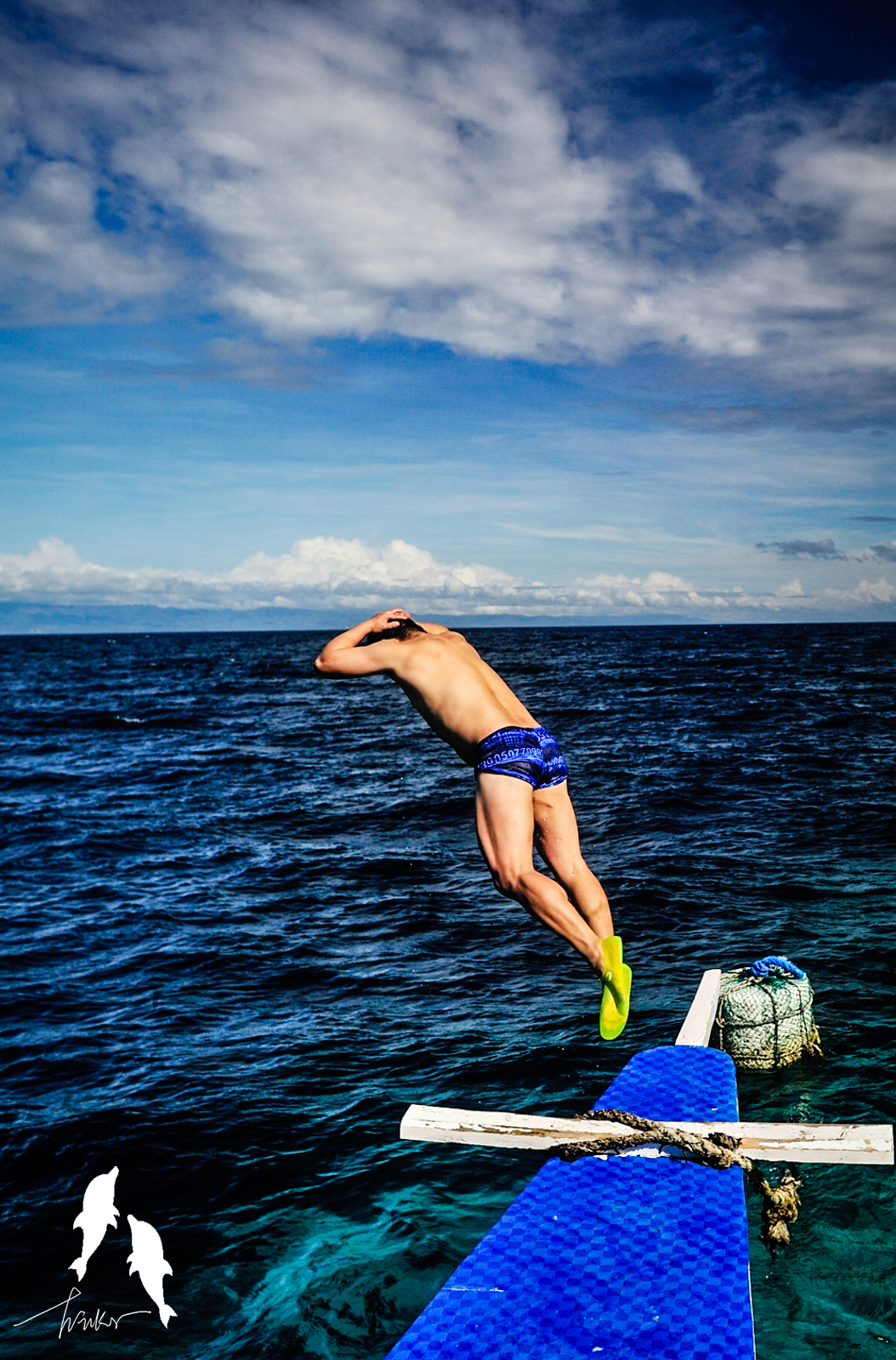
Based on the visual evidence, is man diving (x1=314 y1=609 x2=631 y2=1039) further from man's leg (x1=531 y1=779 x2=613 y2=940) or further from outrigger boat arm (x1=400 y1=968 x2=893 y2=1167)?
outrigger boat arm (x1=400 y1=968 x2=893 y2=1167)

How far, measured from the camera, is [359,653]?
20.5 ft

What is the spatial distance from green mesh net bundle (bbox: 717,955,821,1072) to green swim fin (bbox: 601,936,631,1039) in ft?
14.7

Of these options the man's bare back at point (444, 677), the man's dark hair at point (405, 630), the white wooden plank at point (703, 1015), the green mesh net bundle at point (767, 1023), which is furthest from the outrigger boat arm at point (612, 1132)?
the man's dark hair at point (405, 630)

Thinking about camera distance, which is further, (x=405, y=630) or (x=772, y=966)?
(x=772, y=966)

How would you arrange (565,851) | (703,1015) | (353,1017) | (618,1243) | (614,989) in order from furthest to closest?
1. (353,1017)
2. (703,1015)
3. (565,851)
4. (614,989)
5. (618,1243)

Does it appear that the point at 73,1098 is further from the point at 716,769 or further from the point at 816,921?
the point at 716,769

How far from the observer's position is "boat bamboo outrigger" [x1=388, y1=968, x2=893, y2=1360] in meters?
5.08

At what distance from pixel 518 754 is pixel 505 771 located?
0.47 feet

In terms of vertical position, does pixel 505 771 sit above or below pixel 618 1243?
above

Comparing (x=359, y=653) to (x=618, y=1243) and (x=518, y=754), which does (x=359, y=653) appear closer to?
(x=518, y=754)

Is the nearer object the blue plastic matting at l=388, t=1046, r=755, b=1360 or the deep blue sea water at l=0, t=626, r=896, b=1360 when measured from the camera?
the blue plastic matting at l=388, t=1046, r=755, b=1360

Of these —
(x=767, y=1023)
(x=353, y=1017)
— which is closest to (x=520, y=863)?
(x=767, y=1023)

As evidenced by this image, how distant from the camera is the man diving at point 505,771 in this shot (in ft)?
19.3

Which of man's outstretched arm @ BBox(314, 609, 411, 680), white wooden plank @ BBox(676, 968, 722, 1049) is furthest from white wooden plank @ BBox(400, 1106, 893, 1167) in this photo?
man's outstretched arm @ BBox(314, 609, 411, 680)
